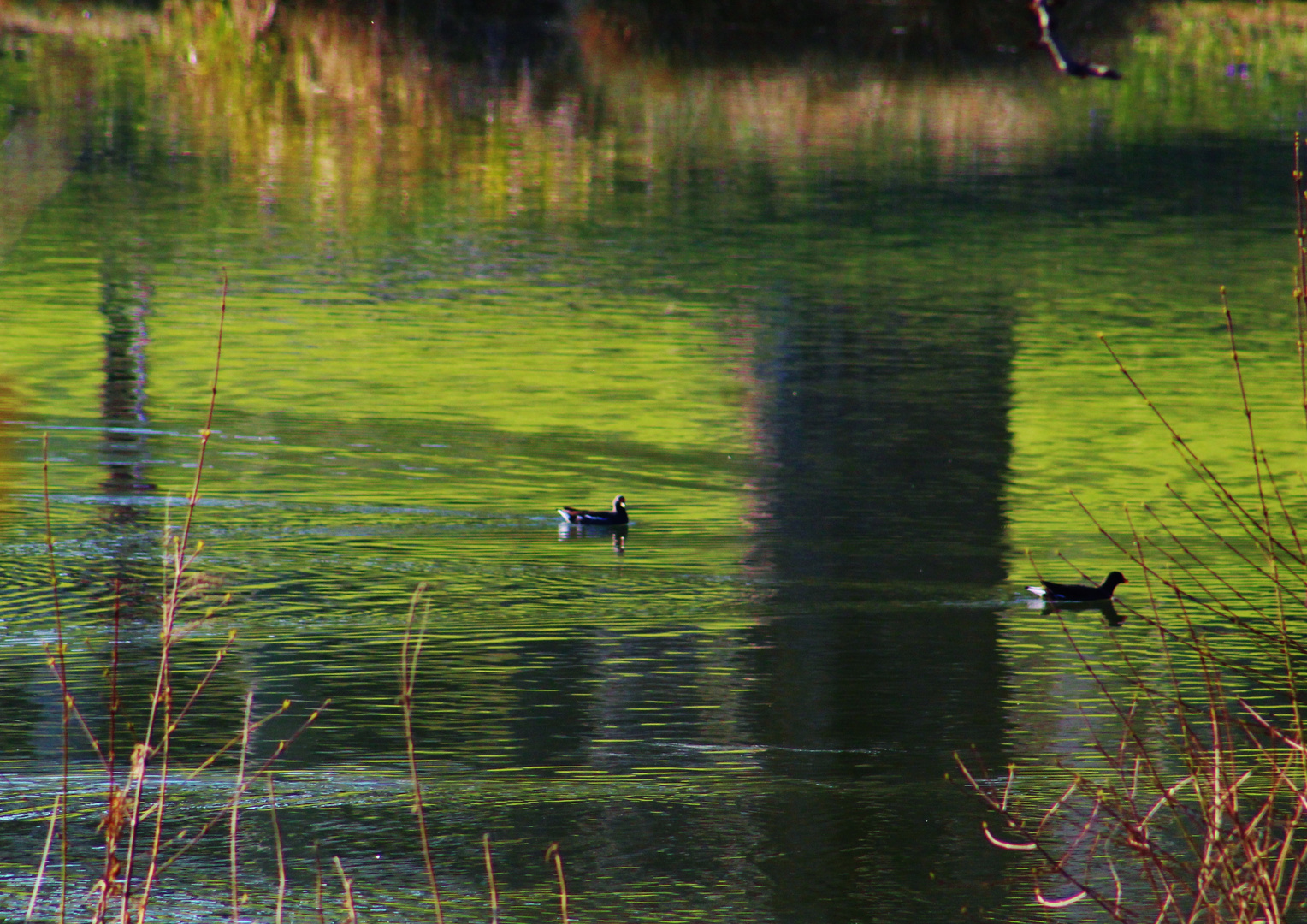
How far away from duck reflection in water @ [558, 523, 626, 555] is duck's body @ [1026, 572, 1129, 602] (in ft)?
7.86

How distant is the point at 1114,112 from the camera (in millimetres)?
44688

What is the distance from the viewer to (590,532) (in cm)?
1359

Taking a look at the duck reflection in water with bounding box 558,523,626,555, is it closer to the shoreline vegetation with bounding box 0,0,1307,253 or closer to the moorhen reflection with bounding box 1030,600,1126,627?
the moorhen reflection with bounding box 1030,600,1126,627

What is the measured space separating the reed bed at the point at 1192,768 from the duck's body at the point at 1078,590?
8.7 inches

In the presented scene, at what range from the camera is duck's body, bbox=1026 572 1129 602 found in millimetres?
12002

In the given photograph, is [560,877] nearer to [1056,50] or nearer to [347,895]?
[347,895]

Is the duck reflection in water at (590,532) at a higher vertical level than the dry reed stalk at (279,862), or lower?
lower

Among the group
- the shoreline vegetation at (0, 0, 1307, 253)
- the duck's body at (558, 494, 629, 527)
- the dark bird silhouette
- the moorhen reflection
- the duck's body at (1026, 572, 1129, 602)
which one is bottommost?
the moorhen reflection

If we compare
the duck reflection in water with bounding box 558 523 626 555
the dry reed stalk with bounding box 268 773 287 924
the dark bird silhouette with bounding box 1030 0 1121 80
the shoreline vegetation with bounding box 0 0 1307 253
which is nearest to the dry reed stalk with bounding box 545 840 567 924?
the dry reed stalk with bounding box 268 773 287 924

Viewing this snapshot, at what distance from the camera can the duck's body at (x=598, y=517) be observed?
13.6 metres

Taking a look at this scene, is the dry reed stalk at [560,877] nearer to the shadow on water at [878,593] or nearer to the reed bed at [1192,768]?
the shadow on water at [878,593]

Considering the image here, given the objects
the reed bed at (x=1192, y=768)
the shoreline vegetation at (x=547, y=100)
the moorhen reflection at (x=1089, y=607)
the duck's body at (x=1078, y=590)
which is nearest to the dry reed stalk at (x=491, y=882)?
the reed bed at (x=1192, y=768)

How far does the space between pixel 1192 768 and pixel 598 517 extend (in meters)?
8.67

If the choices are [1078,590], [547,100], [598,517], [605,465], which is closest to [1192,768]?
[1078,590]
